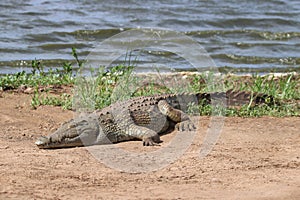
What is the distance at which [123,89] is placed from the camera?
793 centimetres

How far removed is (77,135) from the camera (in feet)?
20.8

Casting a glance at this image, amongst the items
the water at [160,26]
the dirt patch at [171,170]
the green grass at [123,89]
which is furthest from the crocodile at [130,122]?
the water at [160,26]

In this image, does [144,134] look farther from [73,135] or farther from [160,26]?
[160,26]

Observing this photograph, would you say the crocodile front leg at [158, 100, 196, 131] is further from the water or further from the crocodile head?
the water

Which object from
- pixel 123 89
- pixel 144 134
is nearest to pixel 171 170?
pixel 144 134

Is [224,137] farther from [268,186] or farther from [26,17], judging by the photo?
[26,17]

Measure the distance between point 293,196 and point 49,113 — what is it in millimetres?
3541

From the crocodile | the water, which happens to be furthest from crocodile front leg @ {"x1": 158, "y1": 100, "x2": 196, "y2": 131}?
the water

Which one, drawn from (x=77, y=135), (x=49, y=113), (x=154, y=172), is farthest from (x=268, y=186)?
(x=49, y=113)

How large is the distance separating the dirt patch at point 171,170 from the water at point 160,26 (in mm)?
5005

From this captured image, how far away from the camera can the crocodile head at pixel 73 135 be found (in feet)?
20.0

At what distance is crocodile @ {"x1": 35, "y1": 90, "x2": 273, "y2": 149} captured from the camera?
629 cm

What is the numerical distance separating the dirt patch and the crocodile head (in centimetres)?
12

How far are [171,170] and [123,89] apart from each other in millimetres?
Result: 2788
